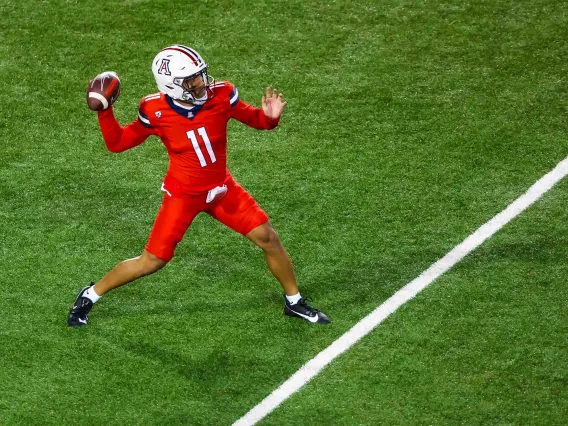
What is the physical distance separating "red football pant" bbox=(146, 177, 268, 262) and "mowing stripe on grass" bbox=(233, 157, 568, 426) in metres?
1.07

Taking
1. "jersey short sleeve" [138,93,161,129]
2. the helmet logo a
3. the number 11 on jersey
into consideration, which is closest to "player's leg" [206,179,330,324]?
the number 11 on jersey

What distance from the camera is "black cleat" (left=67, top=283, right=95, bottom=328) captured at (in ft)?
28.9

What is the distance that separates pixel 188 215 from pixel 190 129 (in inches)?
26.3

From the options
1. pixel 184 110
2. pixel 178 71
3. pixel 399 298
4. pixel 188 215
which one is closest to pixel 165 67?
pixel 178 71

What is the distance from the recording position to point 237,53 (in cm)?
1220

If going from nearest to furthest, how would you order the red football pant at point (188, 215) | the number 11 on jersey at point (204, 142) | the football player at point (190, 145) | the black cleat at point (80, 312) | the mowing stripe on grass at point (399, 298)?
the mowing stripe on grass at point (399, 298) < the football player at point (190, 145) < the number 11 on jersey at point (204, 142) < the red football pant at point (188, 215) < the black cleat at point (80, 312)

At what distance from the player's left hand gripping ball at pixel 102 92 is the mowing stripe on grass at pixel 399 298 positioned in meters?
2.31

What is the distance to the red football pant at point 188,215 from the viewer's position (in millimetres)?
8508

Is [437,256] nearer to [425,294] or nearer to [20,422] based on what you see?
[425,294]

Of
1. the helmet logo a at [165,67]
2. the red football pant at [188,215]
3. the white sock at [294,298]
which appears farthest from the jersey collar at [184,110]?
the white sock at [294,298]

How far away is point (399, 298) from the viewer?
907 centimetres

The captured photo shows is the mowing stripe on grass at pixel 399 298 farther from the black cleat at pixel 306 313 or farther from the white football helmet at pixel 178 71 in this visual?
the white football helmet at pixel 178 71

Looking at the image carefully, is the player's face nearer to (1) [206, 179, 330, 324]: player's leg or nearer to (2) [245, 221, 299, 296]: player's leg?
(1) [206, 179, 330, 324]: player's leg

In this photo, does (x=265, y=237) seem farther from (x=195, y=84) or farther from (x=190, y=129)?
(x=195, y=84)
